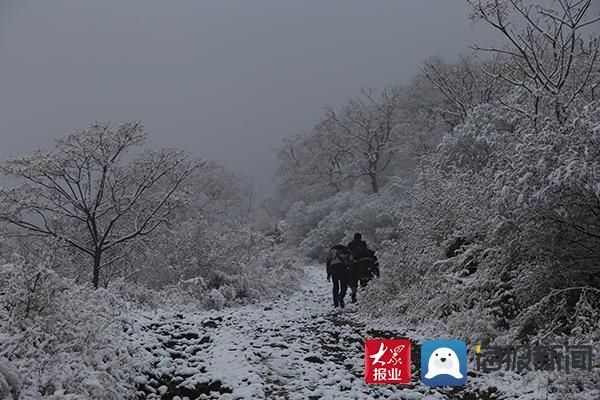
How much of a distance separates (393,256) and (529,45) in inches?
225

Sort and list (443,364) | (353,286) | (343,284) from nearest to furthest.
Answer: (443,364), (343,284), (353,286)

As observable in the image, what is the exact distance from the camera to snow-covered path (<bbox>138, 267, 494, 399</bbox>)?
5.70 metres

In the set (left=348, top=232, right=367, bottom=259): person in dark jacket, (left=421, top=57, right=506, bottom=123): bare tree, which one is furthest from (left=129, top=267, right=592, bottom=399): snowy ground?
(left=421, top=57, right=506, bottom=123): bare tree

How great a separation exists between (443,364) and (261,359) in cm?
260

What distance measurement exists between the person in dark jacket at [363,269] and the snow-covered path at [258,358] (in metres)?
2.39

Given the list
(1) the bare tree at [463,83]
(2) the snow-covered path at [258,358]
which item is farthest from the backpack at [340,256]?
(1) the bare tree at [463,83]

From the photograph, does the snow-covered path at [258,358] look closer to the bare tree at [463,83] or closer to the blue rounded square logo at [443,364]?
the blue rounded square logo at [443,364]

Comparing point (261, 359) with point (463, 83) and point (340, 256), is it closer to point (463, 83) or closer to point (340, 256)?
point (340, 256)

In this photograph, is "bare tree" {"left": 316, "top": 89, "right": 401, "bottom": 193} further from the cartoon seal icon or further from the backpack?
the cartoon seal icon

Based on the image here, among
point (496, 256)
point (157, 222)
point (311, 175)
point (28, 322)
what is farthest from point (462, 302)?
point (311, 175)

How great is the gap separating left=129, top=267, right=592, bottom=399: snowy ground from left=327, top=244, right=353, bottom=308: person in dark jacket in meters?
2.13

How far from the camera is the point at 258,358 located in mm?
6992

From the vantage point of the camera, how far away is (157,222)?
1516 cm

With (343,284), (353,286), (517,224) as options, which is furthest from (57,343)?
(353,286)
